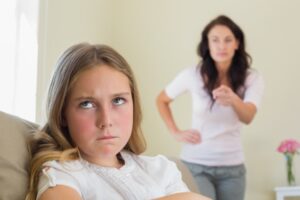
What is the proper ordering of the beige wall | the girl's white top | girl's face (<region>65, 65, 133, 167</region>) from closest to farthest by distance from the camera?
girl's face (<region>65, 65, 133, 167</region>) < the girl's white top < the beige wall

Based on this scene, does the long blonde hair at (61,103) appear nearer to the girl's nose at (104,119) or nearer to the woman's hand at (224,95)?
the girl's nose at (104,119)

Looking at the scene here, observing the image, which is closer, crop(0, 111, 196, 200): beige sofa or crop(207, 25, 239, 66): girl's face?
crop(0, 111, 196, 200): beige sofa

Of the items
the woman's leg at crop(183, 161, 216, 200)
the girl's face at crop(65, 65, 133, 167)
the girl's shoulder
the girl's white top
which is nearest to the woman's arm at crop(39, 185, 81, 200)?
the girl's face at crop(65, 65, 133, 167)

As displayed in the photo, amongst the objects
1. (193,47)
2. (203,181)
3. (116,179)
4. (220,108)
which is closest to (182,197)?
(116,179)

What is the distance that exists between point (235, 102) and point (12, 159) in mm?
1422

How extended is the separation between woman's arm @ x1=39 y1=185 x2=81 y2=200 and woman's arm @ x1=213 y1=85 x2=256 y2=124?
4.37 ft

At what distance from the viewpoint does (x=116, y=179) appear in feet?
3.28

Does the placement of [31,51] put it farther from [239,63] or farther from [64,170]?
[64,170]

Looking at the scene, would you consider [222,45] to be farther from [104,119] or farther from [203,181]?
[104,119]

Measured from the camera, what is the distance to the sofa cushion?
34.0 inches

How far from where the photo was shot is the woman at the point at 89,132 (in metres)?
0.94

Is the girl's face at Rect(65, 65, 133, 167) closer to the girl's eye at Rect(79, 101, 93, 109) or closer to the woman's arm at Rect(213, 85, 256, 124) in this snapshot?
the girl's eye at Rect(79, 101, 93, 109)

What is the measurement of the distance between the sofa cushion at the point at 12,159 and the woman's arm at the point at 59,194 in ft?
0.18

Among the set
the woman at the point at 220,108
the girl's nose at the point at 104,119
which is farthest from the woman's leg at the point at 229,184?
the girl's nose at the point at 104,119
